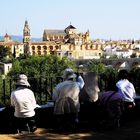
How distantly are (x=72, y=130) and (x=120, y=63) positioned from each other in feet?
308

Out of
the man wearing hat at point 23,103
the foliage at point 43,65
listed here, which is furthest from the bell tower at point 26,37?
the man wearing hat at point 23,103

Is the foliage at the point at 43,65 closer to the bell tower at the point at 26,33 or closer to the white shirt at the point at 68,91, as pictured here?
the white shirt at the point at 68,91

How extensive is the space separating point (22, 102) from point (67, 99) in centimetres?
79

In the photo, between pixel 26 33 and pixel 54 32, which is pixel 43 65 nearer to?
pixel 26 33

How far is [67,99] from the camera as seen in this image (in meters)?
7.55

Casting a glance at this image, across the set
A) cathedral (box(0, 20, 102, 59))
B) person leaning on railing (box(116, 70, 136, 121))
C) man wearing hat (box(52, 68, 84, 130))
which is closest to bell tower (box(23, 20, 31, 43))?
cathedral (box(0, 20, 102, 59))

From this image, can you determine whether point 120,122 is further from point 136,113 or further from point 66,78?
point 66,78

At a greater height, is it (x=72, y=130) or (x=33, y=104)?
(x=33, y=104)

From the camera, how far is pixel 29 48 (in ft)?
456

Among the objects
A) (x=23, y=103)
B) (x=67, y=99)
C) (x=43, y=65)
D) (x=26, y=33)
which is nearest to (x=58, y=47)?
(x=26, y=33)

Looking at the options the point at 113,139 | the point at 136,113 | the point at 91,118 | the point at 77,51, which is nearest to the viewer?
the point at 113,139

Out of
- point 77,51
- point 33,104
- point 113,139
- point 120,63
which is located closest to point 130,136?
point 113,139

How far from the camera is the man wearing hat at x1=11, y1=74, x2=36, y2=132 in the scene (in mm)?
7219

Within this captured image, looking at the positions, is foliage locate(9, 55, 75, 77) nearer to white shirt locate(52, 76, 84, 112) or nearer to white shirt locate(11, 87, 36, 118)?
white shirt locate(52, 76, 84, 112)
